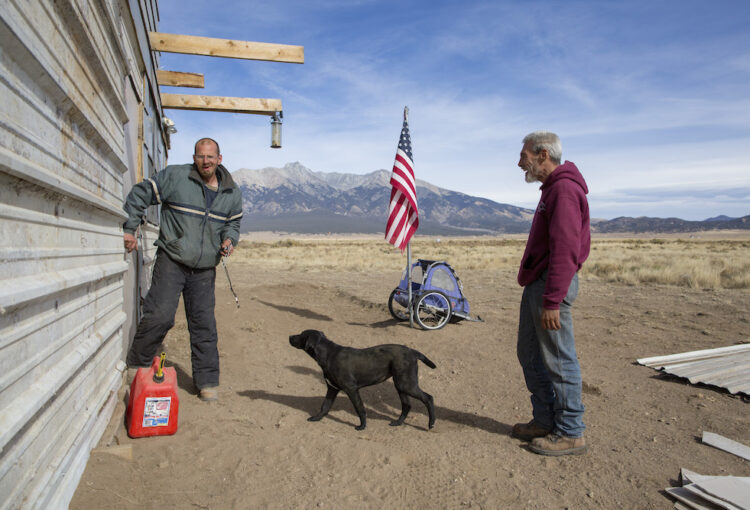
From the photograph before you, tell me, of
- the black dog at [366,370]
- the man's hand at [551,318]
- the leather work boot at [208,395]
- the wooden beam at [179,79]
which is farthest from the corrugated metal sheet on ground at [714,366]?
the wooden beam at [179,79]

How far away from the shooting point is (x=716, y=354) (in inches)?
243

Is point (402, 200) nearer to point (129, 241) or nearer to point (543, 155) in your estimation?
point (543, 155)

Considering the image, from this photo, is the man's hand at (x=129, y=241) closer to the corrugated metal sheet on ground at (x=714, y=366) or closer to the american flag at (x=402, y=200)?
the american flag at (x=402, y=200)

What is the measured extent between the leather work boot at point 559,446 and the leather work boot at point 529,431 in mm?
156

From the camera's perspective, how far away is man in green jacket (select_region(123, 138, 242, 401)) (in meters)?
3.97

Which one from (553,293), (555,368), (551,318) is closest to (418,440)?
(555,368)

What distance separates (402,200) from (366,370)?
14.5 ft

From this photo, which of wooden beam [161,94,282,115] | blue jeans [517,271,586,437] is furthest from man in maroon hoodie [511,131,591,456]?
wooden beam [161,94,282,115]

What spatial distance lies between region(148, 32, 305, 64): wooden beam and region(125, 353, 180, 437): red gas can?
5.62m

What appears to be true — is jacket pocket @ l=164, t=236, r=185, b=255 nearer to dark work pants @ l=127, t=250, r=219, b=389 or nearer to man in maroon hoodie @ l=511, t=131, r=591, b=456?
dark work pants @ l=127, t=250, r=219, b=389

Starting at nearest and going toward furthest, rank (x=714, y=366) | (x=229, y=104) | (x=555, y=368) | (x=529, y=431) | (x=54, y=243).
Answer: (x=54, y=243), (x=555, y=368), (x=529, y=431), (x=714, y=366), (x=229, y=104)

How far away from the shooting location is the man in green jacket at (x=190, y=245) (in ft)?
13.0

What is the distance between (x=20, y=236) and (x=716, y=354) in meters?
7.26

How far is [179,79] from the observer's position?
29.6 ft
